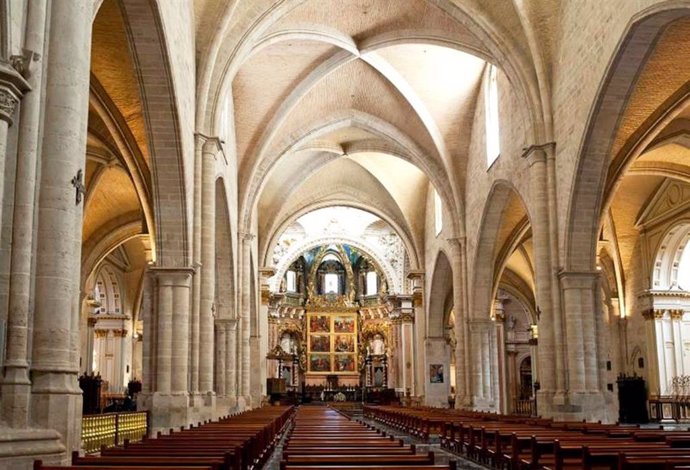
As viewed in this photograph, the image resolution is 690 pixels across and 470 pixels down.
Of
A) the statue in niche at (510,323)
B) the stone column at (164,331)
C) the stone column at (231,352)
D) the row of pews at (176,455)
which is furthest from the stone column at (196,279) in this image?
the statue in niche at (510,323)

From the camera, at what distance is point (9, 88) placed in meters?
7.05

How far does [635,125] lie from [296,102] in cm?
1128

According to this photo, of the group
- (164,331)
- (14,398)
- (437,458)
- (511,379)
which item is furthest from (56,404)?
(511,379)

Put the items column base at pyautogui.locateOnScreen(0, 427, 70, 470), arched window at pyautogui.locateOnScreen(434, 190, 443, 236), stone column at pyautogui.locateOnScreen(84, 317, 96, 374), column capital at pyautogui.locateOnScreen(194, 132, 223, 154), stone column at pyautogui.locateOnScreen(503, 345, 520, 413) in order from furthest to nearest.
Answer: stone column at pyautogui.locateOnScreen(503, 345, 520, 413), arched window at pyautogui.locateOnScreen(434, 190, 443, 236), stone column at pyautogui.locateOnScreen(84, 317, 96, 374), column capital at pyautogui.locateOnScreen(194, 132, 223, 154), column base at pyautogui.locateOnScreen(0, 427, 70, 470)

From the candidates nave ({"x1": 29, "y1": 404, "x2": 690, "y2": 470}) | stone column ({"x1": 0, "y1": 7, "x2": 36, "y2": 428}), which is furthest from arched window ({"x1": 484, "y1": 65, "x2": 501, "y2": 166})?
stone column ({"x1": 0, "y1": 7, "x2": 36, "y2": 428})

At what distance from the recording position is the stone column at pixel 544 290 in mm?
18641

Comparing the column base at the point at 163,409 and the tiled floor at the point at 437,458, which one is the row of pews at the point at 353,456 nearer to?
the tiled floor at the point at 437,458

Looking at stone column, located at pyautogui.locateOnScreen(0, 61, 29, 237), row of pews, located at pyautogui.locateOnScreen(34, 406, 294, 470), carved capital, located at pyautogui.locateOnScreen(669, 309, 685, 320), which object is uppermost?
stone column, located at pyautogui.locateOnScreen(0, 61, 29, 237)

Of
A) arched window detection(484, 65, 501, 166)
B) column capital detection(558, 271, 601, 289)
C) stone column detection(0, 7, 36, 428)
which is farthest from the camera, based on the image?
arched window detection(484, 65, 501, 166)

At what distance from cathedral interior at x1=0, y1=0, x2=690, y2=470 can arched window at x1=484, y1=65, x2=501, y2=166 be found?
101mm

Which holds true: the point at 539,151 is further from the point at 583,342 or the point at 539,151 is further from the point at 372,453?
the point at 372,453

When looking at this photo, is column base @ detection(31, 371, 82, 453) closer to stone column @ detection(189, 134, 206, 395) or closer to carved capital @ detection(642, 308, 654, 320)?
stone column @ detection(189, 134, 206, 395)

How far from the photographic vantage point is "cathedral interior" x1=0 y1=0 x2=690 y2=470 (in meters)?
7.49

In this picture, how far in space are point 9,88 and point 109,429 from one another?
762 centimetres
